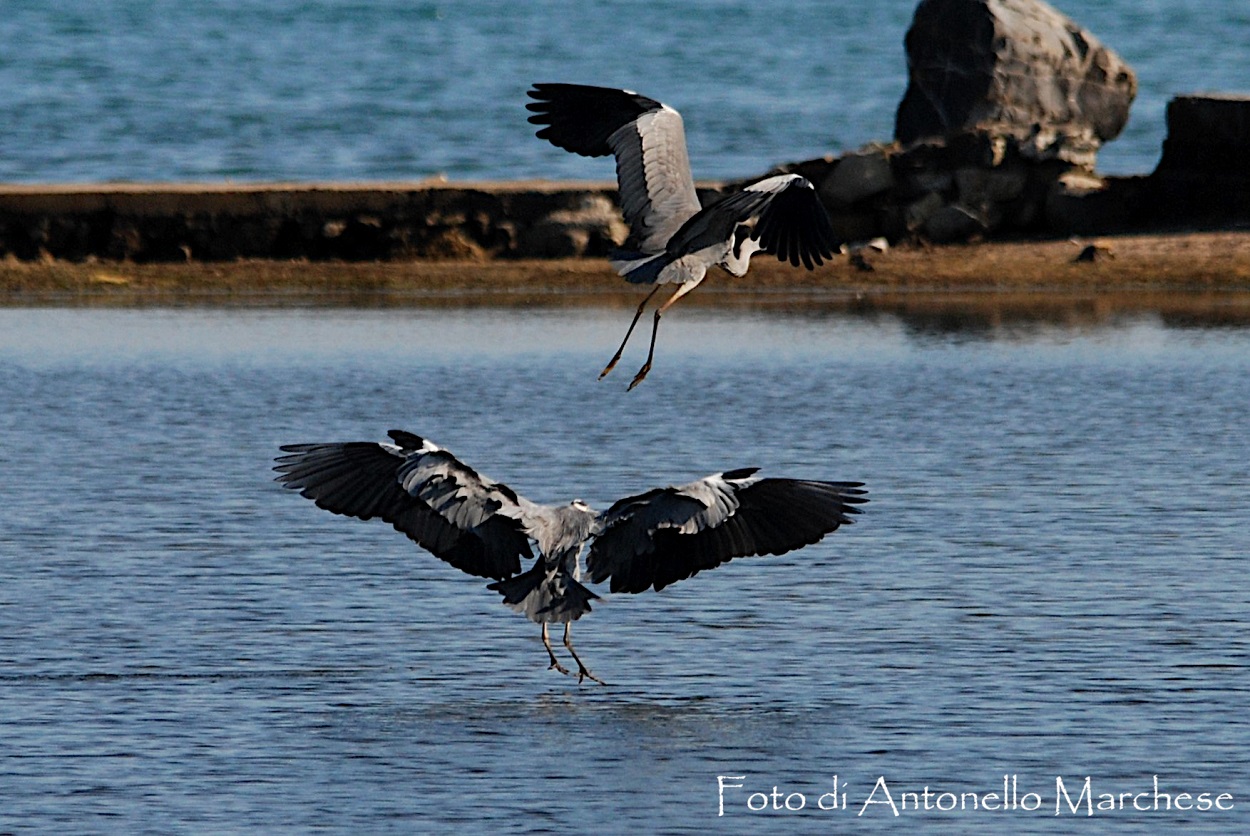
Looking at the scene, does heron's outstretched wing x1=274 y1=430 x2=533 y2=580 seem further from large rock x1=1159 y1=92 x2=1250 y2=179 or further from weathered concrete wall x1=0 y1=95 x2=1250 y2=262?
large rock x1=1159 y1=92 x2=1250 y2=179

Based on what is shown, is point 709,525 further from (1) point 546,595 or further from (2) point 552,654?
(2) point 552,654

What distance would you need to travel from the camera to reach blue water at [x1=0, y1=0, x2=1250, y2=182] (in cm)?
3834

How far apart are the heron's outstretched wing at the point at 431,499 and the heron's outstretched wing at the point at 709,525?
1.12ft

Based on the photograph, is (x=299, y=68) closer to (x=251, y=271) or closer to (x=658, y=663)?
(x=251, y=271)

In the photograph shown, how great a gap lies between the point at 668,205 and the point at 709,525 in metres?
1.84

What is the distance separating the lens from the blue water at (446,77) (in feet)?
126

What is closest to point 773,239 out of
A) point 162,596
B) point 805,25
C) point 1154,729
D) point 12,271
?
point 1154,729

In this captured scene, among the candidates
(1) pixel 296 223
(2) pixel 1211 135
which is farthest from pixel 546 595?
(2) pixel 1211 135

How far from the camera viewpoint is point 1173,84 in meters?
58.3

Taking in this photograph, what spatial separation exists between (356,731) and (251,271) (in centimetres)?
1673

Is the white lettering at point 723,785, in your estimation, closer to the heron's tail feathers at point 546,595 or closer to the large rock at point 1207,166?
the heron's tail feathers at point 546,595

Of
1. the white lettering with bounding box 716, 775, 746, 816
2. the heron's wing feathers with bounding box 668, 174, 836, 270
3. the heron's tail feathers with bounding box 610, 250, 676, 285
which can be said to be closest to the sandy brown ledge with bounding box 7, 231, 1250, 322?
the heron's tail feathers with bounding box 610, 250, 676, 285

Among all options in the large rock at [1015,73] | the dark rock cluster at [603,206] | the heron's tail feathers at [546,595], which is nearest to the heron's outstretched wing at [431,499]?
the heron's tail feathers at [546,595]

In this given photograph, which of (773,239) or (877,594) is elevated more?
(773,239)
